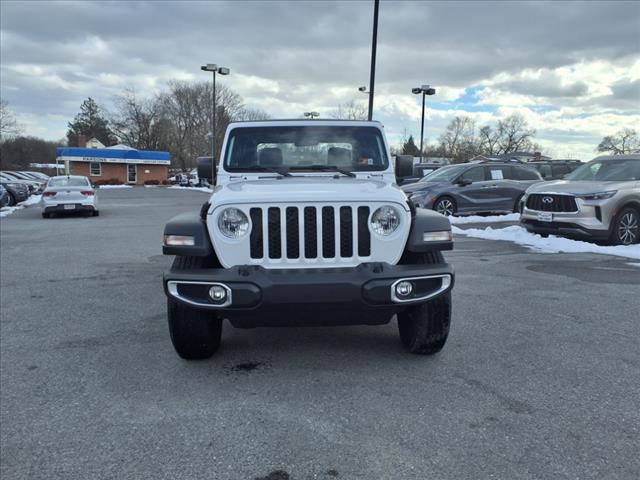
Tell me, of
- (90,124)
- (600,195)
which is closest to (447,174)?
(600,195)

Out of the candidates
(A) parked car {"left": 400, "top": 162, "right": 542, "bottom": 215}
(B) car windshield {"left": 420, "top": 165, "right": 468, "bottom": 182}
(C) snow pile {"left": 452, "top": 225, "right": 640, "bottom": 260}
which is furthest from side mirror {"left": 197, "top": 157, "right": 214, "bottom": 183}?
(B) car windshield {"left": 420, "top": 165, "right": 468, "bottom": 182}

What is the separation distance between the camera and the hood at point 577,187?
360 inches

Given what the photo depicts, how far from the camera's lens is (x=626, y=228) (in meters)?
9.30

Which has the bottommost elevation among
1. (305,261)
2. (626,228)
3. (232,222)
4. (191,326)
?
(191,326)

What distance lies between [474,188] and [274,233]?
1180cm

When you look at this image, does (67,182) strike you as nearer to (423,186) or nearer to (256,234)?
(423,186)

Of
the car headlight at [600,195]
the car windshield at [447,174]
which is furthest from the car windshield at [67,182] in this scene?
the car headlight at [600,195]

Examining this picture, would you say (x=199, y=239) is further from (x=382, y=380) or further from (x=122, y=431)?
(x=382, y=380)

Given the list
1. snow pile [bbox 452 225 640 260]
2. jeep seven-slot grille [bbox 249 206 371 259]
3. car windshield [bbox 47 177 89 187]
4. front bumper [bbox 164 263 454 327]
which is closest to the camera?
front bumper [bbox 164 263 454 327]

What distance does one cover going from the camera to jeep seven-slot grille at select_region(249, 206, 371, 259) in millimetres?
3424

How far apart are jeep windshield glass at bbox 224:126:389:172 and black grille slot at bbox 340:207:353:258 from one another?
1.45 m

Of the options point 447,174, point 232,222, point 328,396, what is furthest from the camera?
point 447,174

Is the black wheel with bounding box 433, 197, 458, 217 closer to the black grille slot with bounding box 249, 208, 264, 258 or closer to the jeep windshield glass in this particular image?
the jeep windshield glass

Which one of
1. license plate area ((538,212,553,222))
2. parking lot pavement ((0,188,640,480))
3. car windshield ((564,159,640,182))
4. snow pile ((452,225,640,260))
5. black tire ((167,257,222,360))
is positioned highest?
car windshield ((564,159,640,182))
